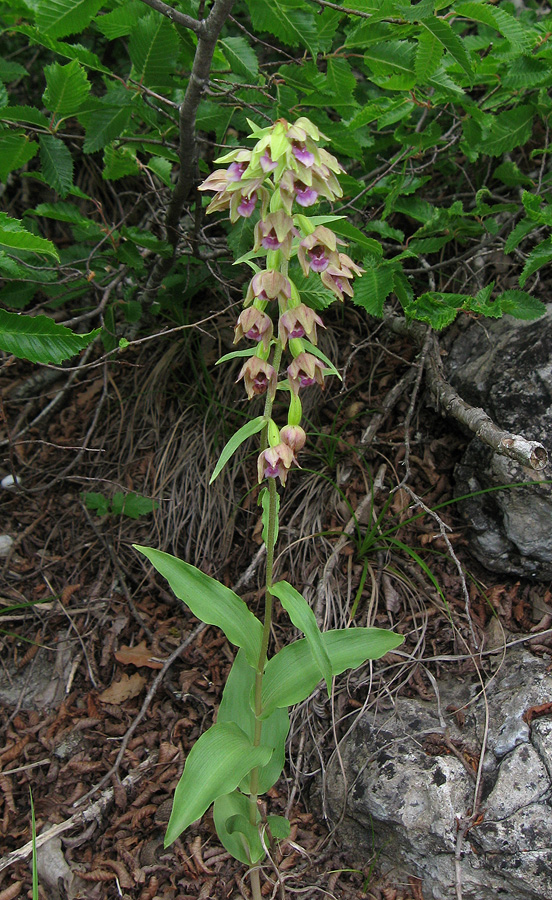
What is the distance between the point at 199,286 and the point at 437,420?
115 centimetres

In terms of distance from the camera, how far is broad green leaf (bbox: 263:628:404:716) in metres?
1.67

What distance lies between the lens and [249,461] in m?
2.69

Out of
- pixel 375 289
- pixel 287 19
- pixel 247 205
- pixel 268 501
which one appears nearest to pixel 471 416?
pixel 375 289

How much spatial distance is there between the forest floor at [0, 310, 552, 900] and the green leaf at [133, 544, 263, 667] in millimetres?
580

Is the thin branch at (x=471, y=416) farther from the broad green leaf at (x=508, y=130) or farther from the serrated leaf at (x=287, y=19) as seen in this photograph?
the serrated leaf at (x=287, y=19)

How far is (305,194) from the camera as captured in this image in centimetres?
135

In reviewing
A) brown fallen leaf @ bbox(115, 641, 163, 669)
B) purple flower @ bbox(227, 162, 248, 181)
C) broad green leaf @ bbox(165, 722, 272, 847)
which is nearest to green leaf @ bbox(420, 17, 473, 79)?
purple flower @ bbox(227, 162, 248, 181)

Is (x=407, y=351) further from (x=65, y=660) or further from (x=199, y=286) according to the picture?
(x=65, y=660)

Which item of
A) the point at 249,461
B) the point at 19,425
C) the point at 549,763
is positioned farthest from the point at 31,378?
the point at 549,763

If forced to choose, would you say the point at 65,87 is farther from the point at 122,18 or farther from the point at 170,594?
the point at 170,594

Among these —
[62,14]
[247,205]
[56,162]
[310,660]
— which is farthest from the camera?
[56,162]

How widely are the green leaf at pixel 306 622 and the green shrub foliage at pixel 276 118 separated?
0.82 metres

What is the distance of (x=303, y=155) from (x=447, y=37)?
0.70 metres

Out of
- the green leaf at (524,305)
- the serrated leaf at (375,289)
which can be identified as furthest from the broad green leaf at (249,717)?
the green leaf at (524,305)
